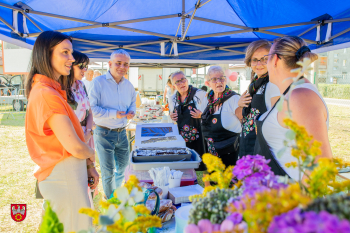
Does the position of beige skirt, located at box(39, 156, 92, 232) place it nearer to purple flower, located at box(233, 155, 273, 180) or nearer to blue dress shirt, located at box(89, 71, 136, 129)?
purple flower, located at box(233, 155, 273, 180)

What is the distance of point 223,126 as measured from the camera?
99.7 inches

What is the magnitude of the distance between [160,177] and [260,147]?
0.56m

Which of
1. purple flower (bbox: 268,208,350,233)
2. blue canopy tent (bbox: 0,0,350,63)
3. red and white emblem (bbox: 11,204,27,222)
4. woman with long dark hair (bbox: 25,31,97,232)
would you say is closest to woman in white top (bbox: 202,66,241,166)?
blue canopy tent (bbox: 0,0,350,63)

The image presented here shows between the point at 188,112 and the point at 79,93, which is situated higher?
the point at 79,93

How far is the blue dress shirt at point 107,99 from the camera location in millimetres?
2732

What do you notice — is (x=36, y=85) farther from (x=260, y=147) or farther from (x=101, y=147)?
(x=101, y=147)

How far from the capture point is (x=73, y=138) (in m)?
1.25

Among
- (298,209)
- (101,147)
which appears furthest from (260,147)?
(101,147)

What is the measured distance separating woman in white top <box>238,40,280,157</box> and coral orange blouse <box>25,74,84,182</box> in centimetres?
126

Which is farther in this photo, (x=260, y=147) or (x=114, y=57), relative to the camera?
(x=114, y=57)

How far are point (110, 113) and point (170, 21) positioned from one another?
5.02ft

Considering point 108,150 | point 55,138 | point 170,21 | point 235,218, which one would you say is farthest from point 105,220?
point 170,21

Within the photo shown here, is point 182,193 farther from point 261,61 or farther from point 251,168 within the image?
point 261,61

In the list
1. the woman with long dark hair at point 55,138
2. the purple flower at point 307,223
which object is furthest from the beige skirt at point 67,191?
the purple flower at point 307,223
